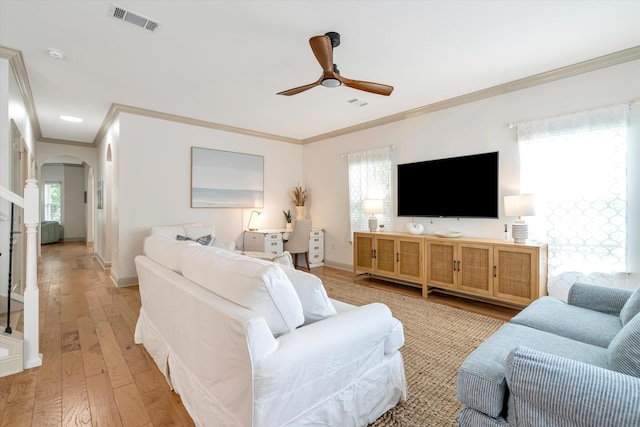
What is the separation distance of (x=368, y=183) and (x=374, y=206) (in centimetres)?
59

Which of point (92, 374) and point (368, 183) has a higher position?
point (368, 183)

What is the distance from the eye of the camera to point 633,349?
115 cm

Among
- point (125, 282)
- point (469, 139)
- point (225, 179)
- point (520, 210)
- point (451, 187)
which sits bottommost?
point (125, 282)

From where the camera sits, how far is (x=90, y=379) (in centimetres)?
213

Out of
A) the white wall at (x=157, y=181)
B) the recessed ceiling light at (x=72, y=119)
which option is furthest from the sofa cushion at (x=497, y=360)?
the recessed ceiling light at (x=72, y=119)

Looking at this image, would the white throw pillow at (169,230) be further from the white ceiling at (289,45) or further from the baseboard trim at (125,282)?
the white ceiling at (289,45)

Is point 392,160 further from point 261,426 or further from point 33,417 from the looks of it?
point 33,417

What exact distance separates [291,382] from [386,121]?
454cm

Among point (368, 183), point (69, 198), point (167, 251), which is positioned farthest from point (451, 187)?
point (69, 198)

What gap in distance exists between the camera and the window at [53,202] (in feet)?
32.6

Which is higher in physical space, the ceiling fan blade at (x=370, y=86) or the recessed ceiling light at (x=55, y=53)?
the recessed ceiling light at (x=55, y=53)

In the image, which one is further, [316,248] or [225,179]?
[316,248]

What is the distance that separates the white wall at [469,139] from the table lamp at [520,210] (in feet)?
1.09

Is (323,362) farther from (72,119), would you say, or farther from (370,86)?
(72,119)
